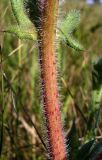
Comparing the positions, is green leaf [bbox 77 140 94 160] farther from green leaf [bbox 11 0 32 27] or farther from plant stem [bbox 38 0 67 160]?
green leaf [bbox 11 0 32 27]

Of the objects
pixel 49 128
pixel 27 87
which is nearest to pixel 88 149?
pixel 49 128

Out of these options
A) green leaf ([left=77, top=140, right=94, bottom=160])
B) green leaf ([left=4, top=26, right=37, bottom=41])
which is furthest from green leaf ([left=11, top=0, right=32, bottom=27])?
green leaf ([left=77, top=140, right=94, bottom=160])

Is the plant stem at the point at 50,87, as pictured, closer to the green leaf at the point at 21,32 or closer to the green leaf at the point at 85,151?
the green leaf at the point at 21,32

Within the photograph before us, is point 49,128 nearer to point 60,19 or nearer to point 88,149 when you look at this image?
point 88,149

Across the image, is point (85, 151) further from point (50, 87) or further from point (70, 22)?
point (70, 22)

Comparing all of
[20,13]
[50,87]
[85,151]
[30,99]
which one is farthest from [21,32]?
[30,99]
